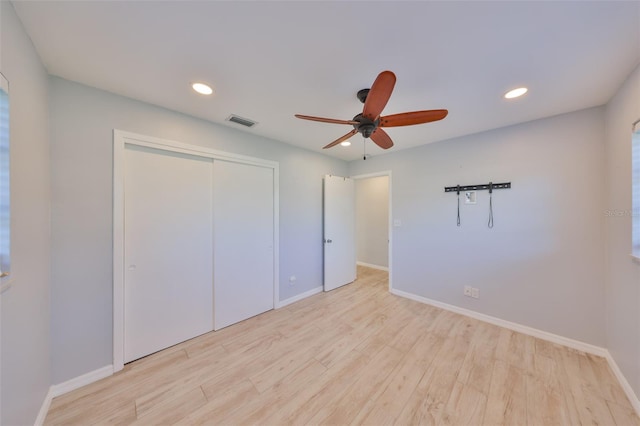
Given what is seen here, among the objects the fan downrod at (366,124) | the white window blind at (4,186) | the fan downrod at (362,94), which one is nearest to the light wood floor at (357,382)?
the white window blind at (4,186)

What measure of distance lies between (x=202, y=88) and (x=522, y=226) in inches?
144

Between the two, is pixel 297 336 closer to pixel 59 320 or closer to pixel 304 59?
pixel 59 320

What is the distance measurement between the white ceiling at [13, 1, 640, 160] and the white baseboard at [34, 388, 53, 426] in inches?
93.2

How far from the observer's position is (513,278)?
8.29ft

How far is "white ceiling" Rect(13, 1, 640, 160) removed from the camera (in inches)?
43.7

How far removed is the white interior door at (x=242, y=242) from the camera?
2.54 m

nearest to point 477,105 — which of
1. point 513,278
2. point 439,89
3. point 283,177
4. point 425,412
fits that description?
point 439,89

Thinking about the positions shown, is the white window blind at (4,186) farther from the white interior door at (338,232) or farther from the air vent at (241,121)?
the white interior door at (338,232)

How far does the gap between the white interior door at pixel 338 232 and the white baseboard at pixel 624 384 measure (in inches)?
119

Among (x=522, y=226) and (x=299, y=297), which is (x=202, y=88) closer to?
(x=299, y=297)

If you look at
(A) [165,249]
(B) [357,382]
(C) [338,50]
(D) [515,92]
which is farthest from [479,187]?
(A) [165,249]

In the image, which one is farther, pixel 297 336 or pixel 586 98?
pixel 297 336

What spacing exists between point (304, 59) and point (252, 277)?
2.50 m

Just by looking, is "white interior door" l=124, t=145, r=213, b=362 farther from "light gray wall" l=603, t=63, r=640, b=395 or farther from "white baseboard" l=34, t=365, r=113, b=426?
"light gray wall" l=603, t=63, r=640, b=395
